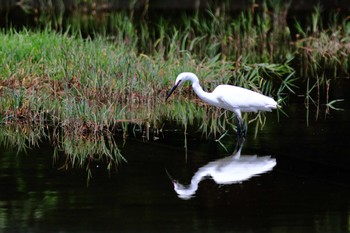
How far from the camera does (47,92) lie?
10797 mm

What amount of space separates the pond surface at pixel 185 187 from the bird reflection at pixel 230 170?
31 mm

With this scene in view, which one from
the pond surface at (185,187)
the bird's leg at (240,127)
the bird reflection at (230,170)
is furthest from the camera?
the bird's leg at (240,127)

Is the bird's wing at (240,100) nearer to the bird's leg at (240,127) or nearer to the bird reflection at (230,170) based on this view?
the bird's leg at (240,127)

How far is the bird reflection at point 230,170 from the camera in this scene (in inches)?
291

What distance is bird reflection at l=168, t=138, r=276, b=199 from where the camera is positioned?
24.2 ft

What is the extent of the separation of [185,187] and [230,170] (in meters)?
0.67

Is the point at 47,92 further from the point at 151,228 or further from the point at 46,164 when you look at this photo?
the point at 151,228

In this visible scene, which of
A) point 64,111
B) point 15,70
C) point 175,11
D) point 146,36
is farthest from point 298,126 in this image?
point 175,11

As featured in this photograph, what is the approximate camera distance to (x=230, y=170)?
26.0ft

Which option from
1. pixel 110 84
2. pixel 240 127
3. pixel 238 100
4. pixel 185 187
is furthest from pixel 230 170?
pixel 110 84

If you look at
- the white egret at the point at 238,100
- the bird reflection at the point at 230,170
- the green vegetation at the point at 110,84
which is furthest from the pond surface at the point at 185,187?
the green vegetation at the point at 110,84

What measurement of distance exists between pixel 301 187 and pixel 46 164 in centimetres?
221

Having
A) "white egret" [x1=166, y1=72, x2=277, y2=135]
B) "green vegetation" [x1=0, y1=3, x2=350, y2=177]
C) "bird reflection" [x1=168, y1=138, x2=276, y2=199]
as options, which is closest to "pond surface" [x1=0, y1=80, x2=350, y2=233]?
"bird reflection" [x1=168, y1=138, x2=276, y2=199]

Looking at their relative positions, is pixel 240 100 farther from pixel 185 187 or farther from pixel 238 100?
pixel 185 187
